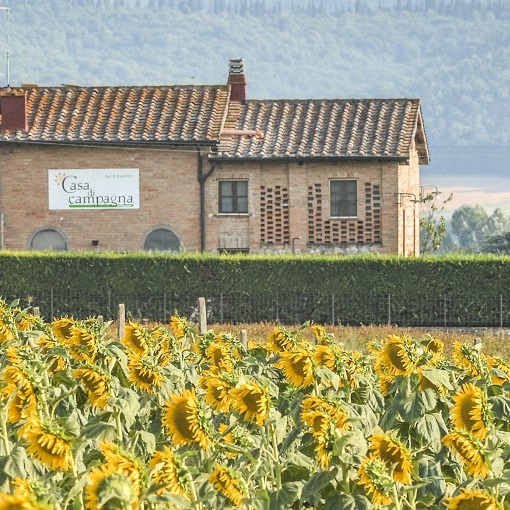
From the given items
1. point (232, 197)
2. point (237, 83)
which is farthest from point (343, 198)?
point (237, 83)

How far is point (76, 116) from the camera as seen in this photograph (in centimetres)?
5569

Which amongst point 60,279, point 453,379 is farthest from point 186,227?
point 453,379

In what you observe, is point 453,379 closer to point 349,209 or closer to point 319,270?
point 319,270

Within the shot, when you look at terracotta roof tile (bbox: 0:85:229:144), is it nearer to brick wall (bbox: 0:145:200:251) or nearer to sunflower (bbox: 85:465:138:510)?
brick wall (bbox: 0:145:200:251)

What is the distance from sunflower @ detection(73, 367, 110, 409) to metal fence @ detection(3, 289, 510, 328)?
105 feet

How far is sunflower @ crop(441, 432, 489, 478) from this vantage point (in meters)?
8.15

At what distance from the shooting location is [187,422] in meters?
8.42

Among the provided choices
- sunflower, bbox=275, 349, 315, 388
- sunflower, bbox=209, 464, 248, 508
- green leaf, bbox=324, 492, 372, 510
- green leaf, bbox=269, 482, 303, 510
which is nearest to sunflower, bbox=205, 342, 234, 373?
sunflower, bbox=275, 349, 315, 388

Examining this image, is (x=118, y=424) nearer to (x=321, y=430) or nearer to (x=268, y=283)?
(x=321, y=430)

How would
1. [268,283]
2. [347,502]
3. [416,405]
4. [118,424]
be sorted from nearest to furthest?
[347,502] → [118,424] → [416,405] → [268,283]

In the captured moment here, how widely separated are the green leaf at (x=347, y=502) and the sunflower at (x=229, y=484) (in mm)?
637

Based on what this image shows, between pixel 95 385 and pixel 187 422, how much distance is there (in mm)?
1671

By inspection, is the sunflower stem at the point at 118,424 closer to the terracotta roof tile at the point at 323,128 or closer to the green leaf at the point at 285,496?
the green leaf at the point at 285,496

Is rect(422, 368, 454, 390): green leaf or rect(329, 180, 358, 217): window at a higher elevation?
rect(329, 180, 358, 217): window
